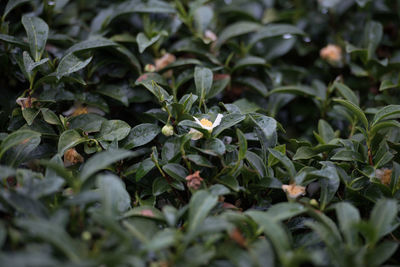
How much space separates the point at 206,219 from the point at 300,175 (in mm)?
287

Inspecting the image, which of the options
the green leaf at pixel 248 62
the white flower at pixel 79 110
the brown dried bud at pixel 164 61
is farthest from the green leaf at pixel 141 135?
the green leaf at pixel 248 62

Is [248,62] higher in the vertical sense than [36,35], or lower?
lower

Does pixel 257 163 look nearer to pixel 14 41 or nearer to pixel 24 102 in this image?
pixel 24 102

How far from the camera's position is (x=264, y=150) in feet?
3.77

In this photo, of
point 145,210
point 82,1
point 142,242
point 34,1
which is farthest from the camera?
point 82,1

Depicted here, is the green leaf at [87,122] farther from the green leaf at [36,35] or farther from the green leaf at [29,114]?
the green leaf at [36,35]

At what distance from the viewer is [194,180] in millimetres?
1012

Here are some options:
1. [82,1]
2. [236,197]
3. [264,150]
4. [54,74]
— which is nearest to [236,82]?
[264,150]

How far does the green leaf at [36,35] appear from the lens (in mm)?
1215

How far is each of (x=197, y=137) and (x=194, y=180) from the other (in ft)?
0.43

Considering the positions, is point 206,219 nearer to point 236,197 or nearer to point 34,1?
point 236,197

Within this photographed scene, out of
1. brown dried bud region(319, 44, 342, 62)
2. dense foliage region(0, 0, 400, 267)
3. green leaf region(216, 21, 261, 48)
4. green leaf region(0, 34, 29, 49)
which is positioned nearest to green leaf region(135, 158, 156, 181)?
dense foliage region(0, 0, 400, 267)

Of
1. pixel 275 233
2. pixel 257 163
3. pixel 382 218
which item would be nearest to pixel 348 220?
pixel 382 218

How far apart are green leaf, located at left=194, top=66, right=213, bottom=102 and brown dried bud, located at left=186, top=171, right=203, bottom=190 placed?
0.31 meters
